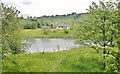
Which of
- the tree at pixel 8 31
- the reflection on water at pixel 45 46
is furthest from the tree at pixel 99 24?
the reflection on water at pixel 45 46

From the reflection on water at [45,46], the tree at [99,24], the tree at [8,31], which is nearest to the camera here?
the tree at [8,31]

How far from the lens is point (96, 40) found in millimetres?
18578

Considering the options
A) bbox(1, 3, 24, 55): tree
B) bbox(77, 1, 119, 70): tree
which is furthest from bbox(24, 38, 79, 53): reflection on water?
bbox(77, 1, 119, 70): tree

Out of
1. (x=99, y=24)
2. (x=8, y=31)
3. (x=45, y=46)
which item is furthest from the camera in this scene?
(x=45, y=46)

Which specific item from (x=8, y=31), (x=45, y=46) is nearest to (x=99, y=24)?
(x=8, y=31)

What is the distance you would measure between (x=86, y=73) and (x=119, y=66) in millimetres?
10787

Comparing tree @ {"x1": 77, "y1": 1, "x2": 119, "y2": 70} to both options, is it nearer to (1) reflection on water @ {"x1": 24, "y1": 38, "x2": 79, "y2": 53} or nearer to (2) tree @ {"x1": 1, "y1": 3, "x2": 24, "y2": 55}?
(2) tree @ {"x1": 1, "y1": 3, "x2": 24, "y2": 55}

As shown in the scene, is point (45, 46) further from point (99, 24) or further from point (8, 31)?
point (8, 31)

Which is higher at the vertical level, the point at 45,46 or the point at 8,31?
the point at 8,31

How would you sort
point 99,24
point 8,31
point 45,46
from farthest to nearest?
point 45,46, point 99,24, point 8,31

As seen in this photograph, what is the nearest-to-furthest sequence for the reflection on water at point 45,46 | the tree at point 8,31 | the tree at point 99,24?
the tree at point 8,31 < the tree at point 99,24 < the reflection on water at point 45,46

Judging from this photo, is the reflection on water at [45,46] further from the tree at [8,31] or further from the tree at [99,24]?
the tree at [99,24]

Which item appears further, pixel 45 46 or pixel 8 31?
pixel 45 46

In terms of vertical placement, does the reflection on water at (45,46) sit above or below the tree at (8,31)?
below
